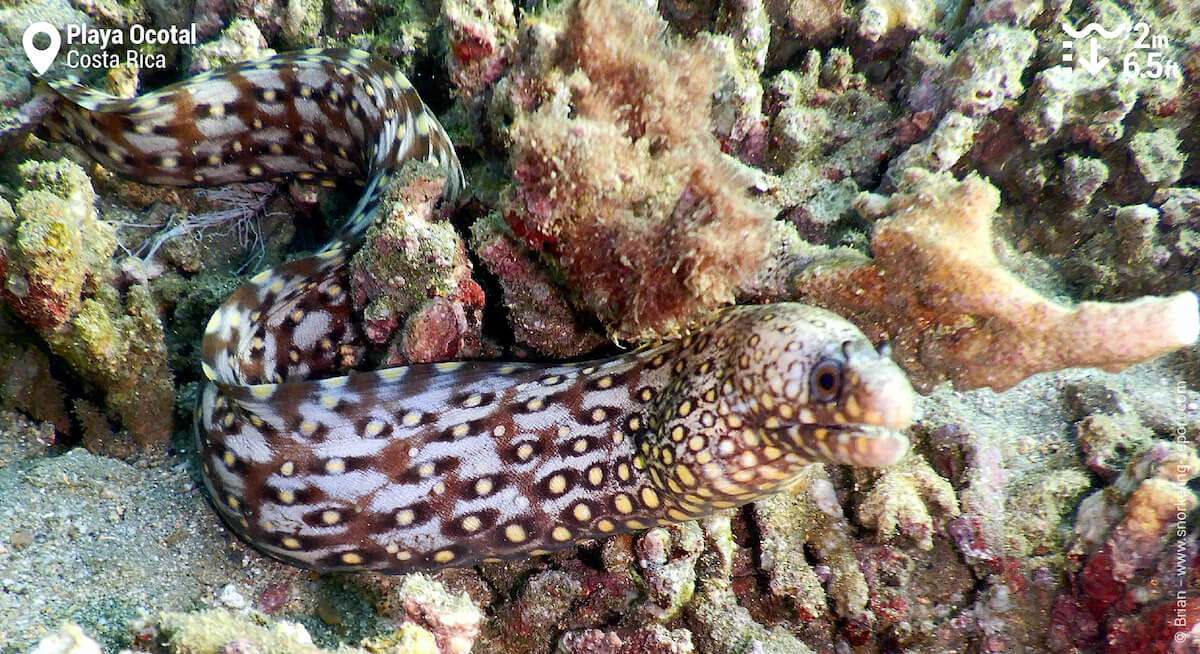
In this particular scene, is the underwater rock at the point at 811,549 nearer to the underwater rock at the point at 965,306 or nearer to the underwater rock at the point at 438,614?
the underwater rock at the point at 965,306

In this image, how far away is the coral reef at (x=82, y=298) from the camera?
10.1 ft

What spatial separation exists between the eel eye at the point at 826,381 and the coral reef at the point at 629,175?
458 mm

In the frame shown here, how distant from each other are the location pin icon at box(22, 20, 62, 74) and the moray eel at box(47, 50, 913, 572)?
8.21ft

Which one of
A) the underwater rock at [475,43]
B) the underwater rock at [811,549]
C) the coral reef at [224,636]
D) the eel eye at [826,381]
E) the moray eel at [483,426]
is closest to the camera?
the coral reef at [224,636]

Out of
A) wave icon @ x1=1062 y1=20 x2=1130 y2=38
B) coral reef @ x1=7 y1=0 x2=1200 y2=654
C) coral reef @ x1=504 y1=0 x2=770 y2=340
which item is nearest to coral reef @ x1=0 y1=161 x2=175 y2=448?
coral reef @ x1=7 y1=0 x2=1200 y2=654

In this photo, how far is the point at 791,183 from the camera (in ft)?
12.8

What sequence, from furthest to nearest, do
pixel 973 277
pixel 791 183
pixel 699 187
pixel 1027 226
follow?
pixel 1027 226 < pixel 791 183 < pixel 973 277 < pixel 699 187

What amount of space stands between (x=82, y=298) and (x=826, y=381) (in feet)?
12.1

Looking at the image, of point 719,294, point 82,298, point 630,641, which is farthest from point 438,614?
point 82,298

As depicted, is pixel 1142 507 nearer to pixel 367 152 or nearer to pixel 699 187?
pixel 699 187

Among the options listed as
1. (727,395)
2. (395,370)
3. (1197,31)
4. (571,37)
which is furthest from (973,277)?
(1197,31)

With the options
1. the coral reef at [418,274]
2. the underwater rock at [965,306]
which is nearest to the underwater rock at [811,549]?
the underwater rock at [965,306]

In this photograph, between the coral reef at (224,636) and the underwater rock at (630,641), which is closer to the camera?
the coral reef at (224,636)

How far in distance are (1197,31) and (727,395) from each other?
167 inches
